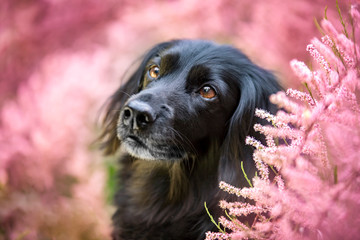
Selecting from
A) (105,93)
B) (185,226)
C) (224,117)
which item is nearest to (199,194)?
(185,226)

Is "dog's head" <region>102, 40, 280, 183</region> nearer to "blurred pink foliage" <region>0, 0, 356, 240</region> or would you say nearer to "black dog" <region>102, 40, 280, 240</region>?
"black dog" <region>102, 40, 280, 240</region>

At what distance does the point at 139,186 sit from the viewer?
264cm

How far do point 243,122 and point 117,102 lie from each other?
121 cm

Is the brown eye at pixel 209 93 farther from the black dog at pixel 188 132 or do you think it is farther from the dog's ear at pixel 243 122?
the dog's ear at pixel 243 122

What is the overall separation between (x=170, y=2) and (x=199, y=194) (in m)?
1.68

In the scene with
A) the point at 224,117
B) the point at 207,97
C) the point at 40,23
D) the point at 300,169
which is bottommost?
the point at 300,169

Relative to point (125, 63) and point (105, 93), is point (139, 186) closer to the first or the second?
point (105, 93)

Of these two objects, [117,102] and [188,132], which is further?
[117,102]

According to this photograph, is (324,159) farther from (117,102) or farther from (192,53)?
(117,102)

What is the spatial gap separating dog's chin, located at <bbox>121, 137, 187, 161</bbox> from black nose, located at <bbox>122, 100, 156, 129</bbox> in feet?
0.43

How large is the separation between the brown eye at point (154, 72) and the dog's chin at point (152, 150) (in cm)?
53

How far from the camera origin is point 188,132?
2180 mm

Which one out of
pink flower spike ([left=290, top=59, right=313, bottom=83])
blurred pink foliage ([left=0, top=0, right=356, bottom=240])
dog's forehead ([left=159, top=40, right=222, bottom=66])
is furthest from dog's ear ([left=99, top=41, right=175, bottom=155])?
pink flower spike ([left=290, top=59, right=313, bottom=83])

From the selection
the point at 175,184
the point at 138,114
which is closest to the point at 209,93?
the point at 138,114
